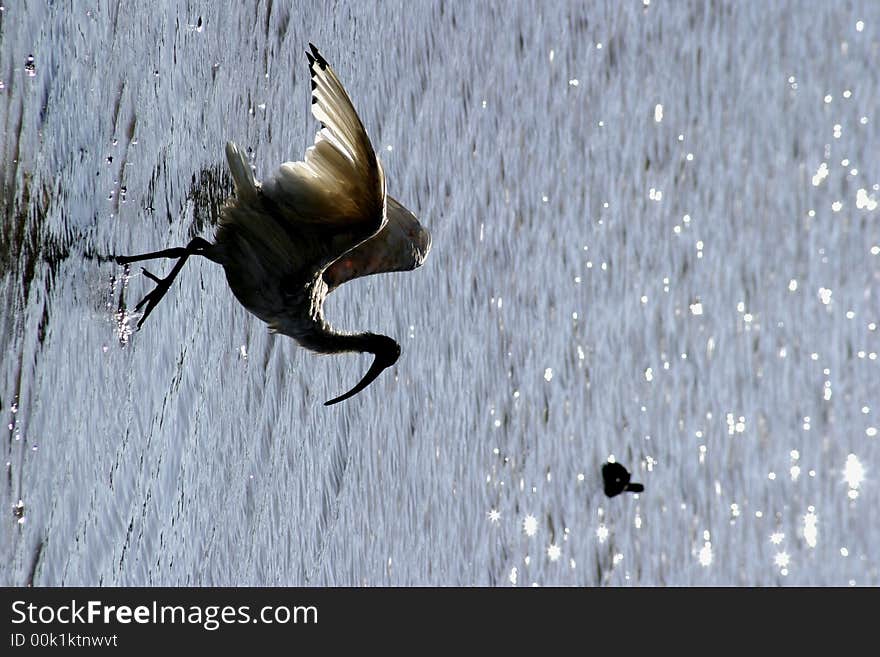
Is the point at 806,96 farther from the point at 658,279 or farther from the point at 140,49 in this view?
the point at 140,49

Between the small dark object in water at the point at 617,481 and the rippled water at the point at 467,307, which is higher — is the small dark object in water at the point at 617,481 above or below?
below

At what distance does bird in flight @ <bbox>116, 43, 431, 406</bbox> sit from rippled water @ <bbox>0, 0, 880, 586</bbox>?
0.78 m

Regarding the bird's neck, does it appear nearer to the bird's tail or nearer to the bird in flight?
the bird in flight

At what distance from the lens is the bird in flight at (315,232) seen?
11.2ft

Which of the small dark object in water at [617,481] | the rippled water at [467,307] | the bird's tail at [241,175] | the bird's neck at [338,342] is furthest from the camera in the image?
the small dark object in water at [617,481]

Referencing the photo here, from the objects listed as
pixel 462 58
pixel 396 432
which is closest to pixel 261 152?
pixel 462 58

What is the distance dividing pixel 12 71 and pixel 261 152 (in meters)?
0.97

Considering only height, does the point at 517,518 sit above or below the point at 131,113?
below

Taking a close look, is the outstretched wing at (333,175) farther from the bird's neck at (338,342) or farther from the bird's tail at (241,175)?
the bird's neck at (338,342)

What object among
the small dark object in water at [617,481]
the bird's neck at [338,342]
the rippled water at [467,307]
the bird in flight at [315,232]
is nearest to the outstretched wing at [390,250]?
the bird in flight at [315,232]

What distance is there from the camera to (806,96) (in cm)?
454

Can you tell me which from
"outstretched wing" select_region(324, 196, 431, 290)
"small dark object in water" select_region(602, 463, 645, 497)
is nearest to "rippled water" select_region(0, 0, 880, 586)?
"small dark object in water" select_region(602, 463, 645, 497)

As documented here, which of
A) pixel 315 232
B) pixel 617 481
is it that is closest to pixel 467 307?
pixel 617 481

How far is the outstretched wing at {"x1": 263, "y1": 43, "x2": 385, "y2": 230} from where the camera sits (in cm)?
330
